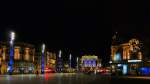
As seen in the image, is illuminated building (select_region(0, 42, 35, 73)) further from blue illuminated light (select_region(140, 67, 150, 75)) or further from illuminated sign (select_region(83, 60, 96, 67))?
blue illuminated light (select_region(140, 67, 150, 75))

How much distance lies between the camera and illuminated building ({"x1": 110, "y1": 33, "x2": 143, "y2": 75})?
127 meters

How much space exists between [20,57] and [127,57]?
4301 centimetres

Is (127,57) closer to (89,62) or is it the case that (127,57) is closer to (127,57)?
(127,57)

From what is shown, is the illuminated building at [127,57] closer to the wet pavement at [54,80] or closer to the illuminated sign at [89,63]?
the illuminated sign at [89,63]

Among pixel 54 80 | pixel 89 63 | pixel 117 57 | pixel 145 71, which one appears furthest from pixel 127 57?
pixel 54 80

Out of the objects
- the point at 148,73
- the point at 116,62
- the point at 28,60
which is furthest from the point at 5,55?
the point at 148,73

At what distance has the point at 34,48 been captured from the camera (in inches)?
6654

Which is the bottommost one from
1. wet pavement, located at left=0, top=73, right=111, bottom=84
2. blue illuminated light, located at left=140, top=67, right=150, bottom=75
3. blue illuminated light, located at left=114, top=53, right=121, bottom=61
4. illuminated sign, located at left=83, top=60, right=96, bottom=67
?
blue illuminated light, located at left=140, top=67, right=150, bottom=75

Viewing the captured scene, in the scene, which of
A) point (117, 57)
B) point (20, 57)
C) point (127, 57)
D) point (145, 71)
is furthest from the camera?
point (20, 57)

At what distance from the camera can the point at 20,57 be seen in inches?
5950

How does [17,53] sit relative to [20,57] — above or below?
above

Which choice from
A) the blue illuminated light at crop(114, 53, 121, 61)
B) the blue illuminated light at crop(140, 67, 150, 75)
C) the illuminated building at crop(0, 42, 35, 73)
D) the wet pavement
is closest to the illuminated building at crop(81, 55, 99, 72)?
the blue illuminated light at crop(114, 53, 121, 61)

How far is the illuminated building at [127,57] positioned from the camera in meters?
127

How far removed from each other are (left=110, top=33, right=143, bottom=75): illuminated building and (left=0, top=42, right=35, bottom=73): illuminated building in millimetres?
35825
